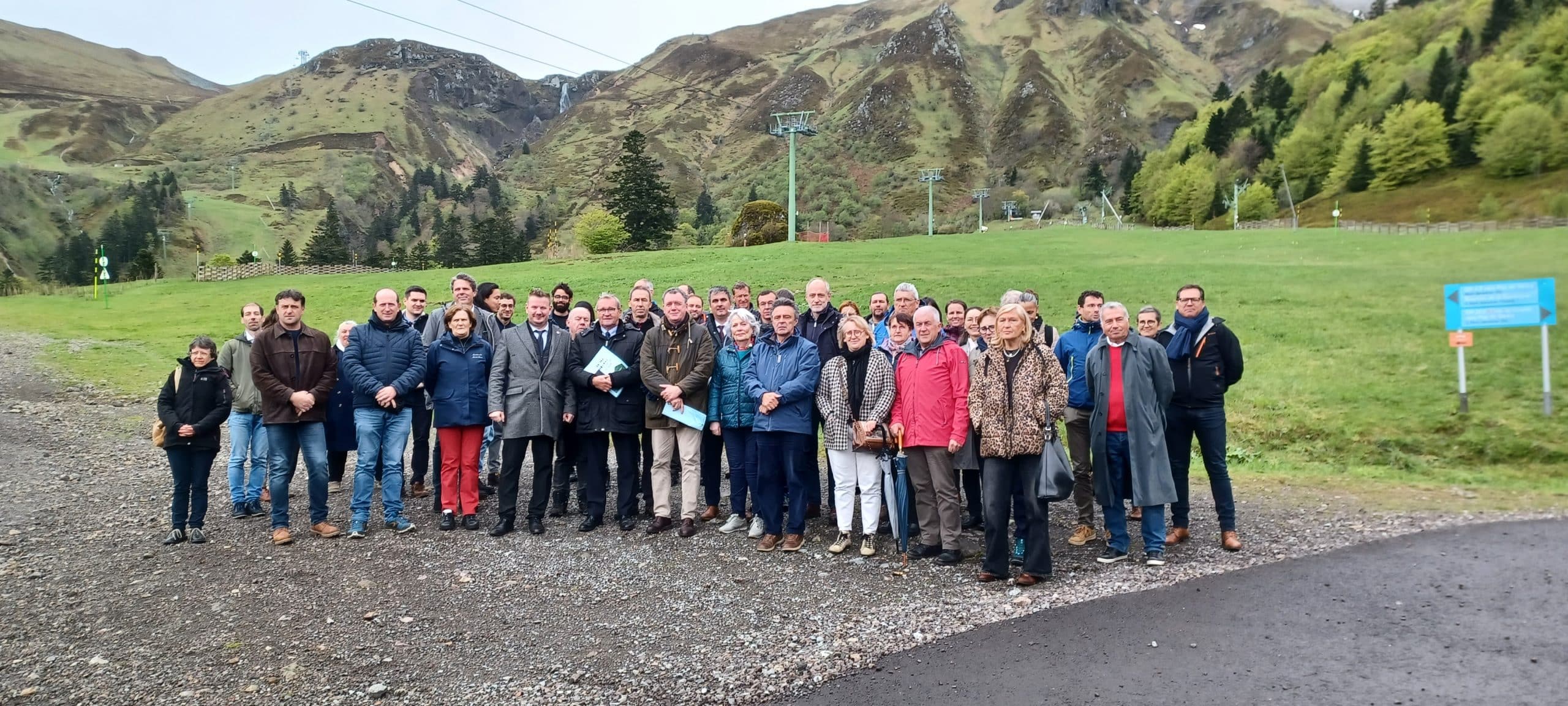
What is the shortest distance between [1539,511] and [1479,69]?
350 feet

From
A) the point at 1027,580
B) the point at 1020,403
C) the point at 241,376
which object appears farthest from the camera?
the point at 241,376

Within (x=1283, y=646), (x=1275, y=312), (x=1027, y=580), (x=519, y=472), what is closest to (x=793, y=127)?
(x=1275, y=312)

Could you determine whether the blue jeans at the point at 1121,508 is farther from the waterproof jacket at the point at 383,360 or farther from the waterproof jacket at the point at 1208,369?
the waterproof jacket at the point at 383,360

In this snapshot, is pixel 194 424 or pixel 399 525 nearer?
pixel 194 424

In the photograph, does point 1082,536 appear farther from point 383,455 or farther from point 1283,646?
point 383,455

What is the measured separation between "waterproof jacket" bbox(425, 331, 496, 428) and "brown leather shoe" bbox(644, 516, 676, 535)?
200cm

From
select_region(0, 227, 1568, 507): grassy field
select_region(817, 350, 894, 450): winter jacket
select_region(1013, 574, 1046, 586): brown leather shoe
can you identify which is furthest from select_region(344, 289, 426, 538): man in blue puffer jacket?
select_region(0, 227, 1568, 507): grassy field

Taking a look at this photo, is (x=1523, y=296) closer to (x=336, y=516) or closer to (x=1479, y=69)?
(x=336, y=516)

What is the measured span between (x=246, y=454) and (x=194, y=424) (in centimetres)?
181

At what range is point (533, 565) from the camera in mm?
6578

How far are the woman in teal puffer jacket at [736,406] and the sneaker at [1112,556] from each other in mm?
3119

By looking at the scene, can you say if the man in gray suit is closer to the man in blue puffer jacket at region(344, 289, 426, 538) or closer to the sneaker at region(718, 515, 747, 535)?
the man in blue puffer jacket at region(344, 289, 426, 538)

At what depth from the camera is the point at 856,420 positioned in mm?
6957

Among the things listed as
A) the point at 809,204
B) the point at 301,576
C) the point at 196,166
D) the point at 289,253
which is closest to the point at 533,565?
the point at 301,576
